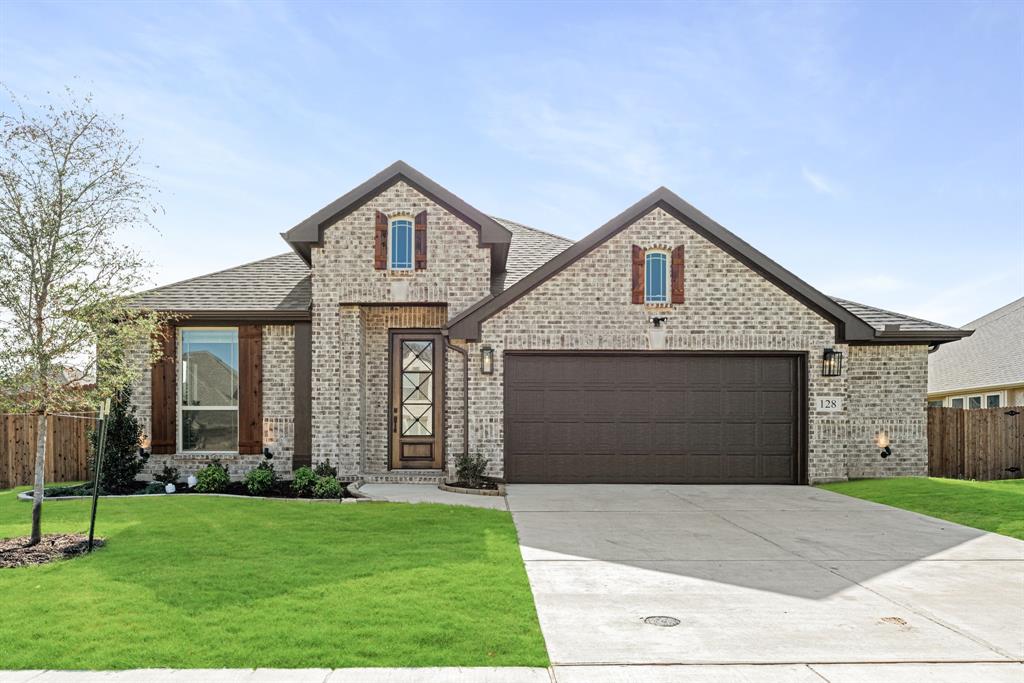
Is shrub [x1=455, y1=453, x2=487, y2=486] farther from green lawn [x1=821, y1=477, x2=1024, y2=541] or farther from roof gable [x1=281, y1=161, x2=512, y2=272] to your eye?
green lawn [x1=821, y1=477, x2=1024, y2=541]

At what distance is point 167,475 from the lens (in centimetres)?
1414

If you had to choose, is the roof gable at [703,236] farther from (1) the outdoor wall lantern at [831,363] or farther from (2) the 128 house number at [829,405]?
(2) the 128 house number at [829,405]

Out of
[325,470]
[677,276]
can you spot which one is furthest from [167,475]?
[677,276]

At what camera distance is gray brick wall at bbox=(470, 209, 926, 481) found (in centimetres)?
1405

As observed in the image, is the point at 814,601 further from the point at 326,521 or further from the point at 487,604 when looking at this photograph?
the point at 326,521

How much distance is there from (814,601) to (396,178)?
36.7 ft

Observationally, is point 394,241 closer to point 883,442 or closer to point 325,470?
point 325,470

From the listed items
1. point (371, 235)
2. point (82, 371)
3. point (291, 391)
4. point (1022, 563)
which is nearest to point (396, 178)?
point (371, 235)

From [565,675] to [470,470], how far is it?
881 cm

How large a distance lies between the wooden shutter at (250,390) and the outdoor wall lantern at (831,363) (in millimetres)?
11286

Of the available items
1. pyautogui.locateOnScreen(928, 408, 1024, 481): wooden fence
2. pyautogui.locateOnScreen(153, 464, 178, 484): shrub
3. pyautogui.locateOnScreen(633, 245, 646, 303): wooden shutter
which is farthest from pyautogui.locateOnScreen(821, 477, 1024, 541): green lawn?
pyautogui.locateOnScreen(153, 464, 178, 484): shrub

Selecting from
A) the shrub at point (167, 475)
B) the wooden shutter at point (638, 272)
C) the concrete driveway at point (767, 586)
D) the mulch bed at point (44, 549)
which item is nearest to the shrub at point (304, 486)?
the shrub at point (167, 475)

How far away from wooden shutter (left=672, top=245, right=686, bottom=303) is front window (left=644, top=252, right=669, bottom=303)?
0.46ft

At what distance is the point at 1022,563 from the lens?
777cm
